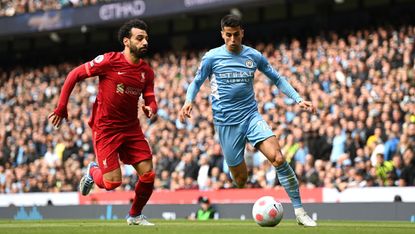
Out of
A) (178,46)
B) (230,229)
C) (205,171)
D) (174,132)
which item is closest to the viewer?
(230,229)

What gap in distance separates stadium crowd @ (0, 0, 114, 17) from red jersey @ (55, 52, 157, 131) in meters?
20.8

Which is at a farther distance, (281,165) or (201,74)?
(201,74)

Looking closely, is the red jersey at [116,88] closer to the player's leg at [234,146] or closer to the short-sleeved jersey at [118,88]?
the short-sleeved jersey at [118,88]

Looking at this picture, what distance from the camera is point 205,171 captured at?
22.7 m

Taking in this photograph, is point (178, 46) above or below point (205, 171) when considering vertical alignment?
above

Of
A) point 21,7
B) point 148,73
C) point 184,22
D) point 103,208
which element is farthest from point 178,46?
point 148,73

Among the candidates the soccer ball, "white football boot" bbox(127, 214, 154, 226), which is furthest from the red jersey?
the soccer ball

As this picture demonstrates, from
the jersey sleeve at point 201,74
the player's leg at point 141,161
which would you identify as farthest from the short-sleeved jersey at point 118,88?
the jersey sleeve at point 201,74

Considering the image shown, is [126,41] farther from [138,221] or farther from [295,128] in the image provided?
[295,128]

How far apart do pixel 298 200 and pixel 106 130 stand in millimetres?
2970

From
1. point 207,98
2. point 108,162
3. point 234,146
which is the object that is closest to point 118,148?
point 108,162

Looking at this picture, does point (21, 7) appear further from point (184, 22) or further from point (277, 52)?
point (277, 52)

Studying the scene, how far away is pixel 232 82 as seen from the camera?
13164 millimetres

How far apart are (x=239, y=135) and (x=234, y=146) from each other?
177mm
